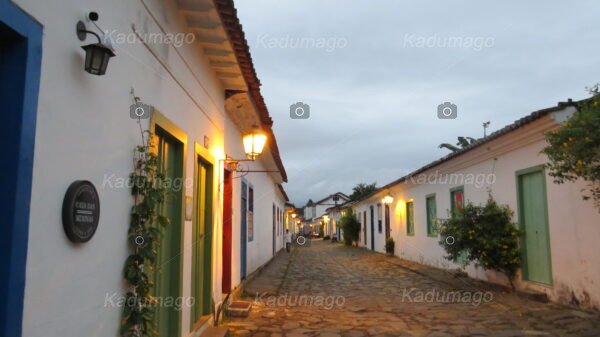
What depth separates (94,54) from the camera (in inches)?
106

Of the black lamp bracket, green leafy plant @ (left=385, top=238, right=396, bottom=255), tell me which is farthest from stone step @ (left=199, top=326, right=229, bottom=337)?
green leafy plant @ (left=385, top=238, right=396, bottom=255)

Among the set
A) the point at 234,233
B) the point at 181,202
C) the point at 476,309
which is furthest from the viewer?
the point at 234,233

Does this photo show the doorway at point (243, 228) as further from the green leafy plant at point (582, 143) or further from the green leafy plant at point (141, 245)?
the green leafy plant at point (141, 245)

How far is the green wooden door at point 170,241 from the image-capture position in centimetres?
458

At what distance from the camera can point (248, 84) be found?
23.7ft

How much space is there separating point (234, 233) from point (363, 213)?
21.3m

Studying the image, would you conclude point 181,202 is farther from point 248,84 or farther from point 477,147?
point 477,147

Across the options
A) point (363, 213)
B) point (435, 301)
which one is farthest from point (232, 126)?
point (363, 213)

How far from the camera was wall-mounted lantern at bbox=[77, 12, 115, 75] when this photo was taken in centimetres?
268

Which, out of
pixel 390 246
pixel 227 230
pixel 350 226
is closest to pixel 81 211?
pixel 227 230

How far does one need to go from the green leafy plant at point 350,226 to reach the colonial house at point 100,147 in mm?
25265

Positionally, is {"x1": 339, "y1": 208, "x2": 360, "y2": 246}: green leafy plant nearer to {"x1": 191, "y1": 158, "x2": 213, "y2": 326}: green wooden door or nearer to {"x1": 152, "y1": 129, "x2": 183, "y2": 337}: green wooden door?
{"x1": 191, "y1": 158, "x2": 213, "y2": 326}: green wooden door

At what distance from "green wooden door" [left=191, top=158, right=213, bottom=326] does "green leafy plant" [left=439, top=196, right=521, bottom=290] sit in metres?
5.24

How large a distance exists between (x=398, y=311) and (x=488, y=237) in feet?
7.98
